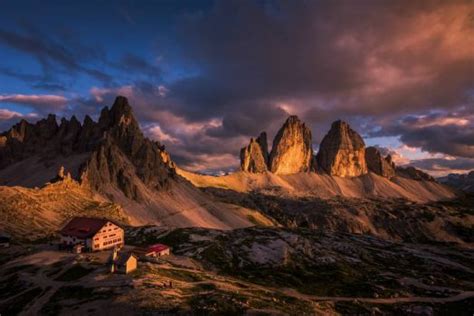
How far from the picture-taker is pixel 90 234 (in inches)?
3871

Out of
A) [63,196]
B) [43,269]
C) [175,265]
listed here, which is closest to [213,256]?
[175,265]

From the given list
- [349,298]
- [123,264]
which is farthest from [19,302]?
Result: [349,298]

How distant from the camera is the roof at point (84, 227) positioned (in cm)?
9906

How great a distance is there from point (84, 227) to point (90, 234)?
180 inches

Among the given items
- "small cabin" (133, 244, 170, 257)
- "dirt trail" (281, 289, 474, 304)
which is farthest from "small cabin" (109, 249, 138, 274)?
"dirt trail" (281, 289, 474, 304)

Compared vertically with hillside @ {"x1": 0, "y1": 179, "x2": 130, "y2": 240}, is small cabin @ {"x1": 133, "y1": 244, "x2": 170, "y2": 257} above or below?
below

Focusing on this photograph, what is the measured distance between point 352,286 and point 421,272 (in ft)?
129

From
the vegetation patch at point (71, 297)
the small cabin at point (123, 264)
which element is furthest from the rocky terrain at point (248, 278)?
the small cabin at point (123, 264)

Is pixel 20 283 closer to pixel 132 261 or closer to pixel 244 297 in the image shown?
pixel 132 261

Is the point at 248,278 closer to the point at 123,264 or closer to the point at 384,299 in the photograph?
the point at 384,299

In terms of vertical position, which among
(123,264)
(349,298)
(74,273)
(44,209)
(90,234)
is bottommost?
(349,298)

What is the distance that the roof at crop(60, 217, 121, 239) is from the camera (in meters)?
99.1

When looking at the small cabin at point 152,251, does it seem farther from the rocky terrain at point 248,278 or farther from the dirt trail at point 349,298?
the dirt trail at point 349,298

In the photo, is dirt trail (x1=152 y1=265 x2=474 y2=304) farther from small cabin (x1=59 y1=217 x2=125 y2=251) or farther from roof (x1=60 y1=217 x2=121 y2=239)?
roof (x1=60 y1=217 x2=121 y2=239)
